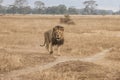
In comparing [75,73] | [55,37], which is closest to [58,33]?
[55,37]

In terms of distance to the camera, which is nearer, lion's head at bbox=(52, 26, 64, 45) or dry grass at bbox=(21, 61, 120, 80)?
dry grass at bbox=(21, 61, 120, 80)

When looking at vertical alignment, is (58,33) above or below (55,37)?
above

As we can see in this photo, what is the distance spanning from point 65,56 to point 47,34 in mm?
1611

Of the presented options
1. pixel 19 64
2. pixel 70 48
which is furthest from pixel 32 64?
pixel 70 48

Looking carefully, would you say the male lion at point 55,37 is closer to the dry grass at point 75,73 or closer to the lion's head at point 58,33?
the lion's head at point 58,33

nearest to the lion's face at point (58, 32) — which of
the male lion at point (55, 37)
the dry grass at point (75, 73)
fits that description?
the male lion at point (55, 37)

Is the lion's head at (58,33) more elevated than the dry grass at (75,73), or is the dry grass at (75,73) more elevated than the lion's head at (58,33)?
the lion's head at (58,33)

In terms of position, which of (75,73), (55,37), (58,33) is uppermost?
(58,33)

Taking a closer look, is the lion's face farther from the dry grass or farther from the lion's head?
the dry grass

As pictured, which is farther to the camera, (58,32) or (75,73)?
(58,32)

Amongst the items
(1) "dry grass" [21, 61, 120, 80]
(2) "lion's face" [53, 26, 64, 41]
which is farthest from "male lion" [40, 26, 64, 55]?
(1) "dry grass" [21, 61, 120, 80]

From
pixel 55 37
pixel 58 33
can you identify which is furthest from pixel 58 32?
pixel 55 37

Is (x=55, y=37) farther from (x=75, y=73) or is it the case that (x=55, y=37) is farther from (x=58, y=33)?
(x=75, y=73)

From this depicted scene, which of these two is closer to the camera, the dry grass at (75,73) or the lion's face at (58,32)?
the dry grass at (75,73)
